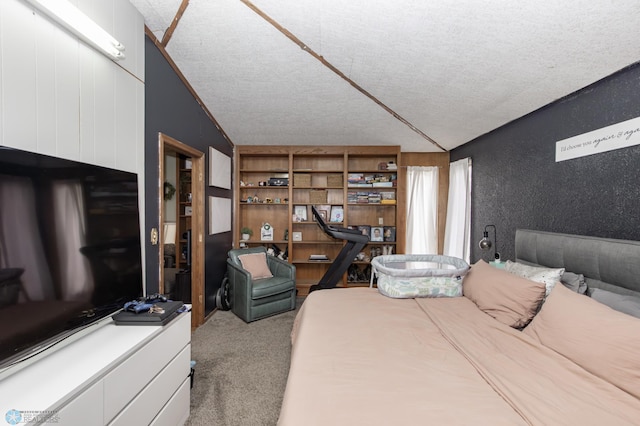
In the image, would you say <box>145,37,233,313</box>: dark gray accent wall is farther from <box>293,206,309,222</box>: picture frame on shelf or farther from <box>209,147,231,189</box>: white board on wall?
<box>293,206,309,222</box>: picture frame on shelf

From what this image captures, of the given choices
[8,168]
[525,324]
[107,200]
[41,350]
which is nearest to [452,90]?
[525,324]

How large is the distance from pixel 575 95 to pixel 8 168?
3.48m

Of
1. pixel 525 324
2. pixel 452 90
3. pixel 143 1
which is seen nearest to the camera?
pixel 525 324

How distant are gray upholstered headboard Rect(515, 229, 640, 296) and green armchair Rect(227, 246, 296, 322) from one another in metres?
2.61

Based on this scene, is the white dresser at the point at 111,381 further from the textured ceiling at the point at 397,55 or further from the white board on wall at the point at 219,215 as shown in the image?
the textured ceiling at the point at 397,55

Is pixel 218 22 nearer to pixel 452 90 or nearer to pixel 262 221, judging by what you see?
pixel 452 90

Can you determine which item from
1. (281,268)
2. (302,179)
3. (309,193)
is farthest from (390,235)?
(281,268)

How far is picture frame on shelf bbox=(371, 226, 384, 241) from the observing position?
15.0 feet

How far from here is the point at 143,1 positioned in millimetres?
1964

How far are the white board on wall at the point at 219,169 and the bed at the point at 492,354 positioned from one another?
228 cm

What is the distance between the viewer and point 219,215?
12.4 feet

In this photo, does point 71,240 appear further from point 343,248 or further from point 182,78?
point 343,248

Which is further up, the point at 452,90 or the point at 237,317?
the point at 452,90

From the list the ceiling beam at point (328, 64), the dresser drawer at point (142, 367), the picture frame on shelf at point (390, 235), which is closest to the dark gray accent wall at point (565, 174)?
the ceiling beam at point (328, 64)
